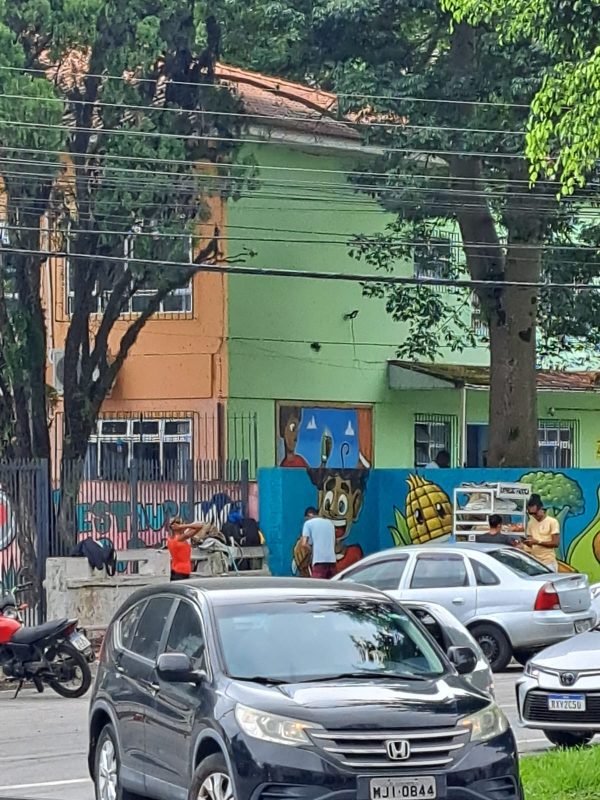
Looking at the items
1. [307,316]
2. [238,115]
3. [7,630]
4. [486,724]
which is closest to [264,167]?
[238,115]

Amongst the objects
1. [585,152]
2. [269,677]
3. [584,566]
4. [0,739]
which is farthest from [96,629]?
[269,677]

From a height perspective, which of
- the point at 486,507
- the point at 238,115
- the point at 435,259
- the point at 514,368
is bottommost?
the point at 486,507

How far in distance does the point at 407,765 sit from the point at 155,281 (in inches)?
746

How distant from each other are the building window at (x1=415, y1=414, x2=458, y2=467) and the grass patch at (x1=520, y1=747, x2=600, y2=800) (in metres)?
22.9

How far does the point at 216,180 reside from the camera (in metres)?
26.1

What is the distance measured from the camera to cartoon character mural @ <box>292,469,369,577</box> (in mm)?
28339

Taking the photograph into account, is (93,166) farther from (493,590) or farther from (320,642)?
(320,642)

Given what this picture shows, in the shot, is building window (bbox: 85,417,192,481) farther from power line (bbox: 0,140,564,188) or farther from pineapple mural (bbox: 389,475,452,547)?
power line (bbox: 0,140,564,188)

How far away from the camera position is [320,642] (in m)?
8.86

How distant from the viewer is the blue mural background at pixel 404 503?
89.8 feet

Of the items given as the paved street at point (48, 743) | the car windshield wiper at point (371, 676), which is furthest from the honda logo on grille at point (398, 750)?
the paved street at point (48, 743)

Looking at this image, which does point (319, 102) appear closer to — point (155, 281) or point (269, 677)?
point (155, 281)

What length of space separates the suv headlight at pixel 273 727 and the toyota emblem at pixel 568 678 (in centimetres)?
462

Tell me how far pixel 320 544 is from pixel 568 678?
43.7 feet
